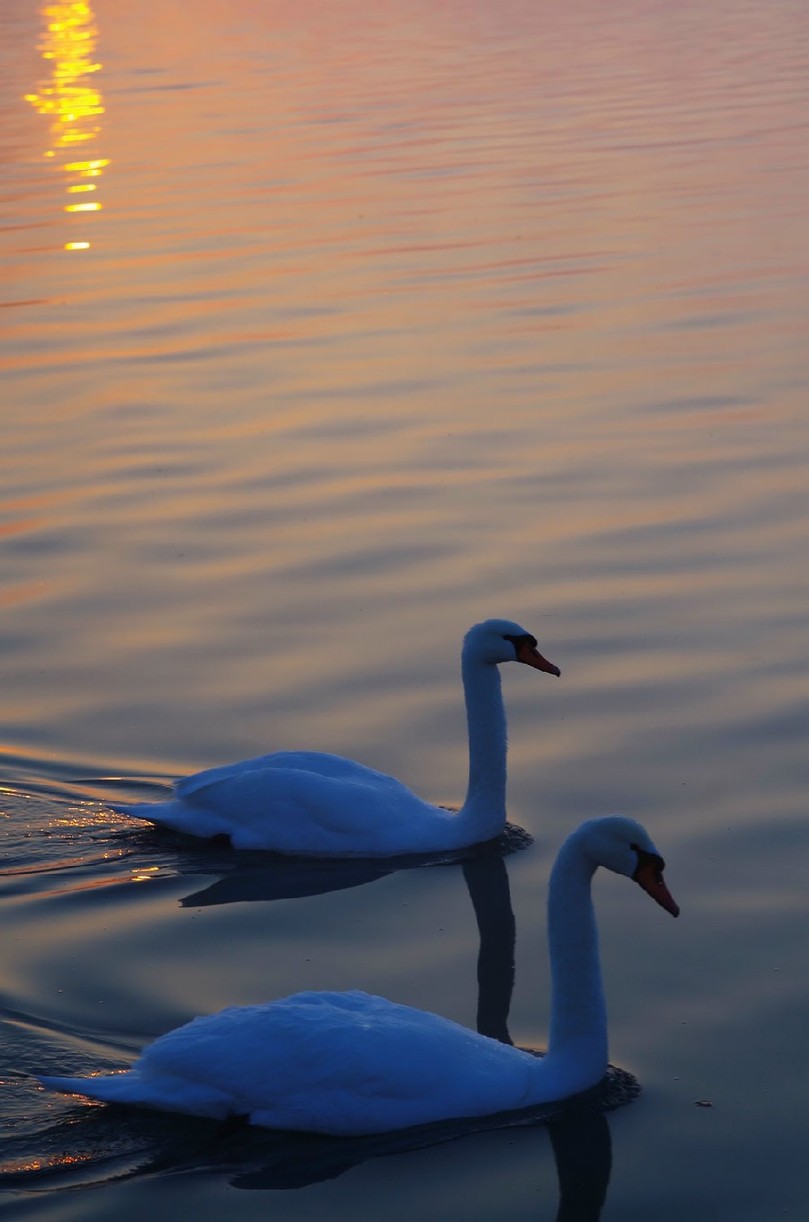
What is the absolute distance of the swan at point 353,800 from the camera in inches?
314

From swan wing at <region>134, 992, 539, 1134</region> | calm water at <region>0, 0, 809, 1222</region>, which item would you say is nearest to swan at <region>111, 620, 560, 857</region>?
calm water at <region>0, 0, 809, 1222</region>

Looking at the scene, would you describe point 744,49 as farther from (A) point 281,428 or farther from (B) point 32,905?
(B) point 32,905

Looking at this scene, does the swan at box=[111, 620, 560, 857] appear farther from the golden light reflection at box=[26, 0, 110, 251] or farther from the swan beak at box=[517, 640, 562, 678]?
the golden light reflection at box=[26, 0, 110, 251]

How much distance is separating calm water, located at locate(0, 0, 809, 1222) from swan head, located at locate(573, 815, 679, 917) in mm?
569

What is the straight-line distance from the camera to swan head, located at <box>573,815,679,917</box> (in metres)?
6.12

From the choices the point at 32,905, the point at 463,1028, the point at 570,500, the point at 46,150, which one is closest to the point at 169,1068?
the point at 463,1028

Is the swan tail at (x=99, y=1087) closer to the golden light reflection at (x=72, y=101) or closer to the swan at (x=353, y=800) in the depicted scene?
the swan at (x=353, y=800)

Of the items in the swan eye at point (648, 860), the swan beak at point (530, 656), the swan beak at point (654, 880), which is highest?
the swan eye at point (648, 860)

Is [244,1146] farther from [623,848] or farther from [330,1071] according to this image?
[623,848]

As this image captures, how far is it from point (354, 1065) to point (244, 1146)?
16.1 inches

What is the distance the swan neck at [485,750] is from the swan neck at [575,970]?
1.81 metres

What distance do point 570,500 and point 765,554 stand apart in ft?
5.09

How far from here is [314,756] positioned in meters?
8.16

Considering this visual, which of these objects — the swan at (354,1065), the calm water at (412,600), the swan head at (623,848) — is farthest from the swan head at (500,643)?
the swan at (354,1065)
